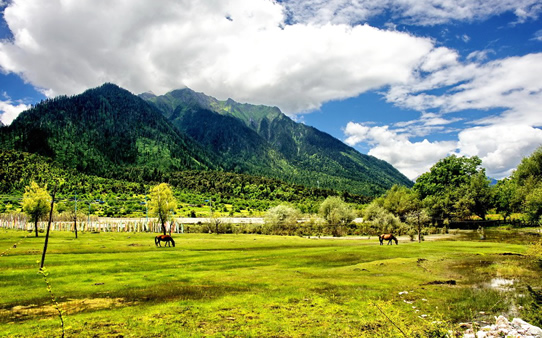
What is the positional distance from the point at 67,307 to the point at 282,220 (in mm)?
78603

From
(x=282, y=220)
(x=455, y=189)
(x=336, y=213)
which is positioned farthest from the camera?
(x=455, y=189)

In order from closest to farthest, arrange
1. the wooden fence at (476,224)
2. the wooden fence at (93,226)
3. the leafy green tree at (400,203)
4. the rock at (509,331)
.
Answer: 1. the rock at (509,331)
2. the wooden fence at (93,226)
3. the wooden fence at (476,224)
4. the leafy green tree at (400,203)

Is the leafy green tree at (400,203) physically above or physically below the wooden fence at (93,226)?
above

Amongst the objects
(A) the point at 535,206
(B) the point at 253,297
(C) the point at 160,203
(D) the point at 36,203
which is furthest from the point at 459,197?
(D) the point at 36,203

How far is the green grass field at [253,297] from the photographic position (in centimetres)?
1221

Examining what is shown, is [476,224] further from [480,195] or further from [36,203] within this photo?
[36,203]

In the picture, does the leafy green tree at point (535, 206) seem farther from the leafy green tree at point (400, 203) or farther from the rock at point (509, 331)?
the rock at point (509, 331)

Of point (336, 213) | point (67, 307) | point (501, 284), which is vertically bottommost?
point (501, 284)

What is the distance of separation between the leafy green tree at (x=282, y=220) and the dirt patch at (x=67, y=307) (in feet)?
224

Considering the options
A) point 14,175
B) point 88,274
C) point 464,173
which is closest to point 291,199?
point 464,173

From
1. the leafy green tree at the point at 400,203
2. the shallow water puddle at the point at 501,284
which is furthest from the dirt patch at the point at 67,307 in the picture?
the leafy green tree at the point at 400,203

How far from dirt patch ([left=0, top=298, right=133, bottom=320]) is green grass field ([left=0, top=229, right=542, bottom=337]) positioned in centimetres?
4

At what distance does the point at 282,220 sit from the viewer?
91.8m

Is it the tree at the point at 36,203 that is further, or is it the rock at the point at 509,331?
the tree at the point at 36,203
